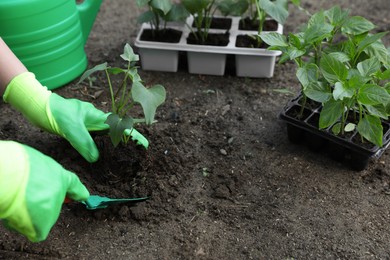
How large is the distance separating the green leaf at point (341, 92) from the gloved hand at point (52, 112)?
62 centimetres

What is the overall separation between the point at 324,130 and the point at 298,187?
0.20 meters

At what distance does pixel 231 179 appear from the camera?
5.17ft

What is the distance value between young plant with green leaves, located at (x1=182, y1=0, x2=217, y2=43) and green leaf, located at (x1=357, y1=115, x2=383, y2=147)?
2.52 ft

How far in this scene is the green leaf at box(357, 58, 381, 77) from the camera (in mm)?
1477

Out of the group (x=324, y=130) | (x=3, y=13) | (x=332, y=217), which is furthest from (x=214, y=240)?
(x=3, y=13)

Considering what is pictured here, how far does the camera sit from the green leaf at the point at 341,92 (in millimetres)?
1393

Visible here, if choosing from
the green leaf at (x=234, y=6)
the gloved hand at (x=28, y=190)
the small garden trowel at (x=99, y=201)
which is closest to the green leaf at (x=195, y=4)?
the green leaf at (x=234, y=6)

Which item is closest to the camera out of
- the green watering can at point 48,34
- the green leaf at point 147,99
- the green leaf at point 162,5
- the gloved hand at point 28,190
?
the gloved hand at point 28,190

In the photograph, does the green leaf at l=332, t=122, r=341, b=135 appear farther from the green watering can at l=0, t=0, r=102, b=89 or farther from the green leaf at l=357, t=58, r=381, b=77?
the green watering can at l=0, t=0, r=102, b=89

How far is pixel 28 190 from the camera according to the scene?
1147mm

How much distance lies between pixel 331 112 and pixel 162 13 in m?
0.84

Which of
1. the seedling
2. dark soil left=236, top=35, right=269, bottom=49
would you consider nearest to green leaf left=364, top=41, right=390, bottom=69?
the seedling

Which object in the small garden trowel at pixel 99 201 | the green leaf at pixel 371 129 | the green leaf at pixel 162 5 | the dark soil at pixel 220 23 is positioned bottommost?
the small garden trowel at pixel 99 201

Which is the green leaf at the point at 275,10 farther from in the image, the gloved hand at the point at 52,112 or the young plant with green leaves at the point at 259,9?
the gloved hand at the point at 52,112
